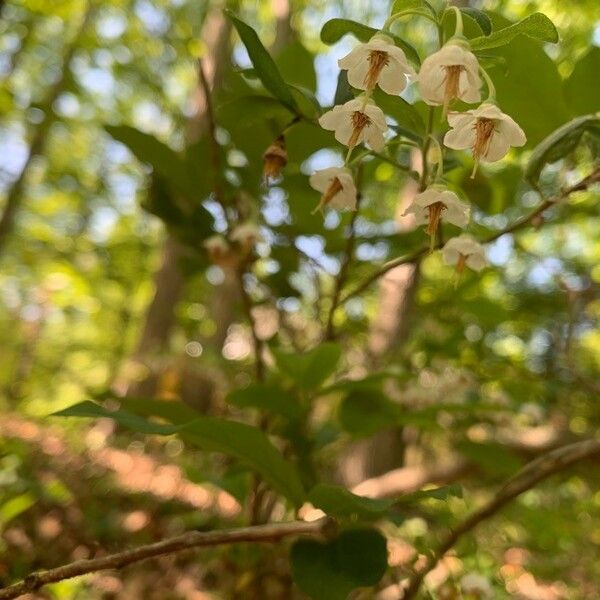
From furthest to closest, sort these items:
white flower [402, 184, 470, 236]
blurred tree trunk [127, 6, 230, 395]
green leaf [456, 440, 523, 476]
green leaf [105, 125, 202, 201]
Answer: blurred tree trunk [127, 6, 230, 395], green leaf [456, 440, 523, 476], green leaf [105, 125, 202, 201], white flower [402, 184, 470, 236]

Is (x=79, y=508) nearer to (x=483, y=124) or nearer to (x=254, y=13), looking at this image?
(x=483, y=124)

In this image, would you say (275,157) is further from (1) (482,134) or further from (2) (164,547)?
(2) (164,547)

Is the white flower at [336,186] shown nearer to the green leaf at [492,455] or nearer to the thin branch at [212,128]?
the thin branch at [212,128]

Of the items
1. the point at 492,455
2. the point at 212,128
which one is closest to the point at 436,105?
the point at 212,128

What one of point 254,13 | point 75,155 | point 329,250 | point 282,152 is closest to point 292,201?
point 329,250

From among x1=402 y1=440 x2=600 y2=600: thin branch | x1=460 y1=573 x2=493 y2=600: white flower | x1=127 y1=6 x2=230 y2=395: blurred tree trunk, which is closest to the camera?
x1=402 y1=440 x2=600 y2=600: thin branch

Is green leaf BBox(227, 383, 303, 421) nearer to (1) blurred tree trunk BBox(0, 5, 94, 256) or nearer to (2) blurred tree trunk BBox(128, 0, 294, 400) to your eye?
(2) blurred tree trunk BBox(128, 0, 294, 400)

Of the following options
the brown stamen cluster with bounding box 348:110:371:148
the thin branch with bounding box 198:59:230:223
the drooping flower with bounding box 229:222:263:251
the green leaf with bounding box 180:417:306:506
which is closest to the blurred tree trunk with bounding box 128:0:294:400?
the drooping flower with bounding box 229:222:263:251

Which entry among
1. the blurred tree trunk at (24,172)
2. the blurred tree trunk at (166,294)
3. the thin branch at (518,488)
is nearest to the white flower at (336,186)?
the thin branch at (518,488)
